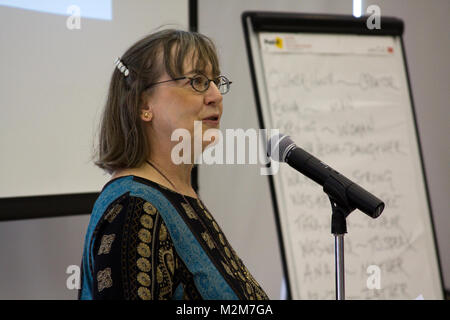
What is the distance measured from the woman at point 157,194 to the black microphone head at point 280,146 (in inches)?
5.4

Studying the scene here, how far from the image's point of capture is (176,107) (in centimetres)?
106

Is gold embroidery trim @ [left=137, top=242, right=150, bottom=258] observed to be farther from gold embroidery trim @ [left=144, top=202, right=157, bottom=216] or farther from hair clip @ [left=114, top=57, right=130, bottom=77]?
hair clip @ [left=114, top=57, right=130, bottom=77]

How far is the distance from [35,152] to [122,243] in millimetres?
1141

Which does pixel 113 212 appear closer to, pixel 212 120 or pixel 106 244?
pixel 106 244

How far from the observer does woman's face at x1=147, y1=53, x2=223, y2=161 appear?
3.46 feet

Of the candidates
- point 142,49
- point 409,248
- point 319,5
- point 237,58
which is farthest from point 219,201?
point 142,49

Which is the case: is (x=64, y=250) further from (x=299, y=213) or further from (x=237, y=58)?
(x=237, y=58)

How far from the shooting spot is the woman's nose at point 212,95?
1.08m

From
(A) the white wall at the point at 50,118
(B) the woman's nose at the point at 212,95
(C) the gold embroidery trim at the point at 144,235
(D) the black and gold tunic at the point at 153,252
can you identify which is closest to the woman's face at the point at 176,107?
(B) the woman's nose at the point at 212,95

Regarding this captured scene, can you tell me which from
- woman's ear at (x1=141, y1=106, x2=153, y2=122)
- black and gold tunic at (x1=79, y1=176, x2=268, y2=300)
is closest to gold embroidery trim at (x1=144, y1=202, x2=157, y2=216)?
black and gold tunic at (x1=79, y1=176, x2=268, y2=300)

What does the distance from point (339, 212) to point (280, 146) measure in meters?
0.19

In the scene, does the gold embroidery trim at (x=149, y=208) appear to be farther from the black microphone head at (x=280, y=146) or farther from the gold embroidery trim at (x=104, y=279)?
the black microphone head at (x=280, y=146)

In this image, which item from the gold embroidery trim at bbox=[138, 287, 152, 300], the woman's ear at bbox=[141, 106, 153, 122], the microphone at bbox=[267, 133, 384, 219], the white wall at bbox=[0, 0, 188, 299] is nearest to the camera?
the gold embroidery trim at bbox=[138, 287, 152, 300]

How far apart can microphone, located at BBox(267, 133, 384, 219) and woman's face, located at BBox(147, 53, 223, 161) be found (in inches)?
6.8
